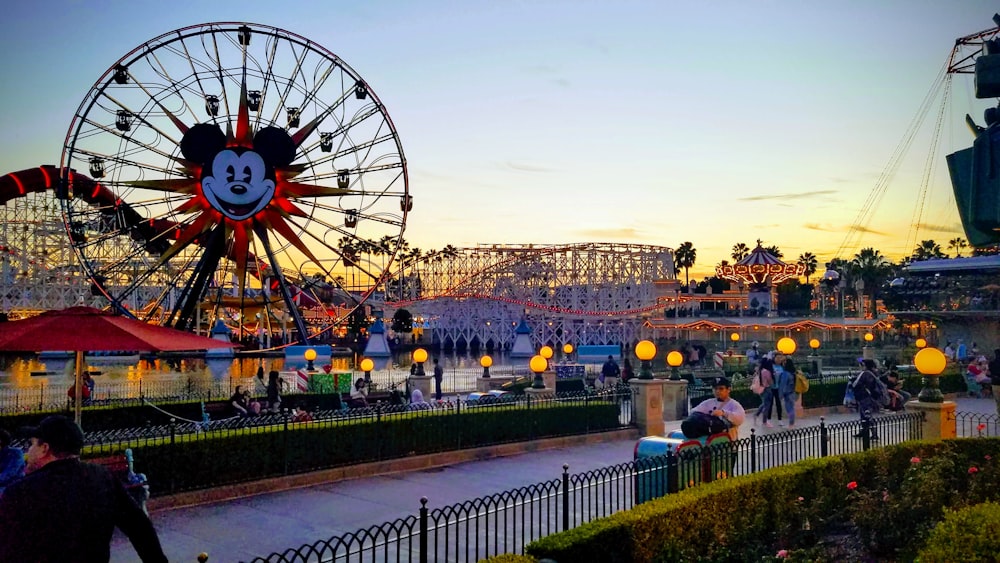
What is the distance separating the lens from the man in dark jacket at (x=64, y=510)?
4223mm

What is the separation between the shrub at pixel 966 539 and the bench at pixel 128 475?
7.51 metres

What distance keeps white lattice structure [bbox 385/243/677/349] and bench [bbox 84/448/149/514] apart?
7287cm

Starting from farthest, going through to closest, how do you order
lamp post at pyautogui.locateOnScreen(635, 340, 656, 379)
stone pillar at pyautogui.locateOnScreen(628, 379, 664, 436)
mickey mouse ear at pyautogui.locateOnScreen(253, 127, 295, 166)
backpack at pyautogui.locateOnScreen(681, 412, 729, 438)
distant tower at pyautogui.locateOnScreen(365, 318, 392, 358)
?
distant tower at pyautogui.locateOnScreen(365, 318, 392, 358) → mickey mouse ear at pyautogui.locateOnScreen(253, 127, 295, 166) → stone pillar at pyautogui.locateOnScreen(628, 379, 664, 436) → lamp post at pyautogui.locateOnScreen(635, 340, 656, 379) → backpack at pyautogui.locateOnScreen(681, 412, 729, 438)

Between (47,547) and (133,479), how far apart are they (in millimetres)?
5664

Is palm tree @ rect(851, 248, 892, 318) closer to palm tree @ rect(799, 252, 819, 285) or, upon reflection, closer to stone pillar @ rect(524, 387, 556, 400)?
palm tree @ rect(799, 252, 819, 285)

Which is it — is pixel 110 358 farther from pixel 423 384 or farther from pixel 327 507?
pixel 327 507

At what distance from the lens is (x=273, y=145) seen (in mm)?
24625

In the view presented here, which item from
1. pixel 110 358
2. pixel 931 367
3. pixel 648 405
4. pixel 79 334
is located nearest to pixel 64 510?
pixel 79 334

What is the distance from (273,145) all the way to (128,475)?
16.5 meters

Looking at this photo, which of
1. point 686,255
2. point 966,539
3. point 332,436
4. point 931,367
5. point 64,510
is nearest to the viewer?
point 64,510

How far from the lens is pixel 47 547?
423cm

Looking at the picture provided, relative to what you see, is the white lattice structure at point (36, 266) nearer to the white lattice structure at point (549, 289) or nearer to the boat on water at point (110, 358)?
the boat on water at point (110, 358)

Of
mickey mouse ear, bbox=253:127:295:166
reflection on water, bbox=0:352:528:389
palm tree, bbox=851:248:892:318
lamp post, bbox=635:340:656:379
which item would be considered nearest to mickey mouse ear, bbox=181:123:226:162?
mickey mouse ear, bbox=253:127:295:166

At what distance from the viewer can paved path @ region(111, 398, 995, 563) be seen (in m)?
9.87
